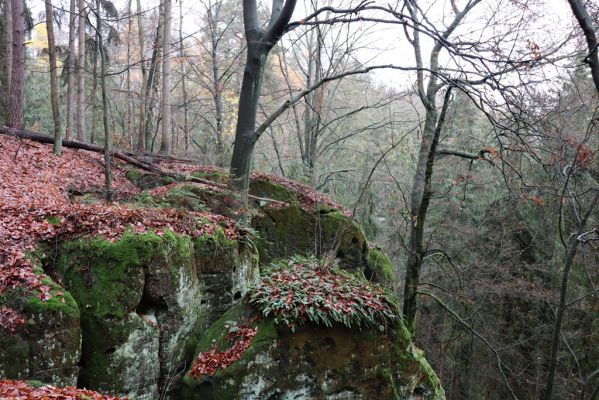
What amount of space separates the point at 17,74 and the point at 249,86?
7775 mm

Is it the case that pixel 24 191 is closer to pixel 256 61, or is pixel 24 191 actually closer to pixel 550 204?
pixel 256 61

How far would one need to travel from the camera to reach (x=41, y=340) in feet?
15.5

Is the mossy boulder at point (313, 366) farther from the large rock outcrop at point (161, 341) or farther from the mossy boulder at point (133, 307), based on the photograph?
the mossy boulder at point (133, 307)

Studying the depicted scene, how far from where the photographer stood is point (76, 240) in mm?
5754

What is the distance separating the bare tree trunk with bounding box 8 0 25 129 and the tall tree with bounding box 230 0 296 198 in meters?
7.37

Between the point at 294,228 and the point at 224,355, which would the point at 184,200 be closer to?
the point at 294,228

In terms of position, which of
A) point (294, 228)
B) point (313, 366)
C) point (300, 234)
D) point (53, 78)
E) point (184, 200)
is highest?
point (53, 78)

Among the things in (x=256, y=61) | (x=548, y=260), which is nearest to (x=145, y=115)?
(x=256, y=61)

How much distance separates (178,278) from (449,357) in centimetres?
1215

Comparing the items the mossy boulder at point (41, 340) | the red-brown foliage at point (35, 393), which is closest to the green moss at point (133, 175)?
the mossy boulder at point (41, 340)

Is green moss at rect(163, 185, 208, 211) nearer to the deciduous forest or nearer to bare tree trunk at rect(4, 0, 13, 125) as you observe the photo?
the deciduous forest

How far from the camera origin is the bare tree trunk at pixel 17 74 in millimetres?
11906

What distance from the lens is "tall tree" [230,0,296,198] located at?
8289 mm

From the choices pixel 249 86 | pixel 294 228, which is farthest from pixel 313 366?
pixel 294 228
